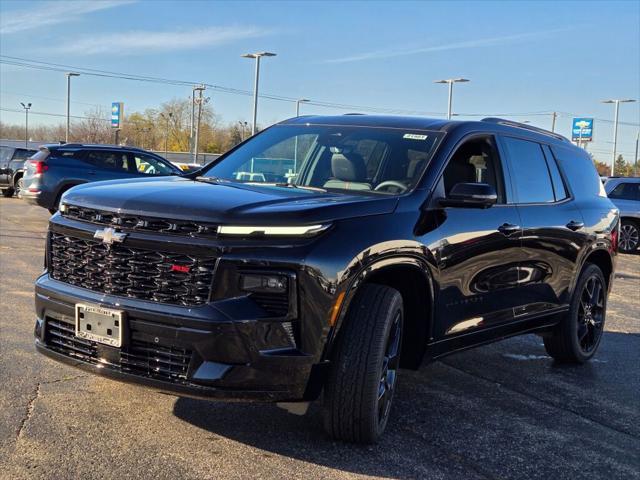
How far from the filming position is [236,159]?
5207 millimetres

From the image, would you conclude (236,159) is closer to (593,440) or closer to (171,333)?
(171,333)

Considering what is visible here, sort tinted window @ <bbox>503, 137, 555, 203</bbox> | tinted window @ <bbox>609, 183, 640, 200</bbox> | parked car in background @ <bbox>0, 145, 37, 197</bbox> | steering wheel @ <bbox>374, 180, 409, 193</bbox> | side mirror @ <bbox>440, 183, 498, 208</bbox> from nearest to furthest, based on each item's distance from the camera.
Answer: side mirror @ <bbox>440, 183, 498, 208</bbox> < steering wheel @ <bbox>374, 180, 409, 193</bbox> < tinted window @ <bbox>503, 137, 555, 203</bbox> < tinted window @ <bbox>609, 183, 640, 200</bbox> < parked car in background @ <bbox>0, 145, 37, 197</bbox>

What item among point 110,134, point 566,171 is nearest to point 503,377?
point 566,171

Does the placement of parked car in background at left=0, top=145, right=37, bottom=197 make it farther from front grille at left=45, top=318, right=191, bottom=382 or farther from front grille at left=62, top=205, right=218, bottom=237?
front grille at left=45, top=318, right=191, bottom=382

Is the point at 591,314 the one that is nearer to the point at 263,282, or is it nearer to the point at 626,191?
the point at 263,282

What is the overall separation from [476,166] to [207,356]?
2444 mm

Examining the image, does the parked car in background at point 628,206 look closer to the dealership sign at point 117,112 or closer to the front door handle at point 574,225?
the front door handle at point 574,225

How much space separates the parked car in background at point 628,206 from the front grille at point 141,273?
15.5 meters

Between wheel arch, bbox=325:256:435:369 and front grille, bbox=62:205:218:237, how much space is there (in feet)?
2.95

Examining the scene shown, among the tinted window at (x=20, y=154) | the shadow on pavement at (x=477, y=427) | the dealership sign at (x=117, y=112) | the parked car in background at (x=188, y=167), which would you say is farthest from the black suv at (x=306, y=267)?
the dealership sign at (x=117, y=112)

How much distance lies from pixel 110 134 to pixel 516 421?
8850cm

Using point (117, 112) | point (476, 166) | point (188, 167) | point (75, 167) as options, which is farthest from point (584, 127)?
point (476, 166)

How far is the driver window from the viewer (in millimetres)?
4641

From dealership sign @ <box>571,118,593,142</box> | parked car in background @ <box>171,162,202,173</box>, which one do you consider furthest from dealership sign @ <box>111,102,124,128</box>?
dealership sign @ <box>571,118,593,142</box>
